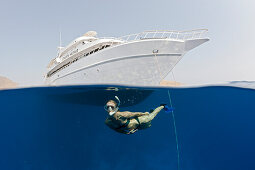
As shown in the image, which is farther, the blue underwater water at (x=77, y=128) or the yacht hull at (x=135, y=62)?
the blue underwater water at (x=77, y=128)

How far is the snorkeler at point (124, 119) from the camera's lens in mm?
2854

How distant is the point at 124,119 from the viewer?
9.71ft

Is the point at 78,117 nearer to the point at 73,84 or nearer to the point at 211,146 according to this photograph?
the point at 73,84

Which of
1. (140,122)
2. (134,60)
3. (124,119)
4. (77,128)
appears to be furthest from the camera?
(77,128)

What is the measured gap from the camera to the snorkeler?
2854mm

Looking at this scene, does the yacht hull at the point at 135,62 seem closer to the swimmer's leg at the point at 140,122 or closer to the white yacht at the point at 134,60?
the white yacht at the point at 134,60

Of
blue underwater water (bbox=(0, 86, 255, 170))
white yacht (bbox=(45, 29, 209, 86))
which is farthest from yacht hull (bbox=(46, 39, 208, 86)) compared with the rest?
blue underwater water (bbox=(0, 86, 255, 170))

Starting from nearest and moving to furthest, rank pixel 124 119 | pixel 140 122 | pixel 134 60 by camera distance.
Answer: pixel 124 119
pixel 140 122
pixel 134 60

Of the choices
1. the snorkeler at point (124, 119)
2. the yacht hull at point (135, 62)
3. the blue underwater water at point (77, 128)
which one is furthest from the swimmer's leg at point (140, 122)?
the blue underwater water at point (77, 128)

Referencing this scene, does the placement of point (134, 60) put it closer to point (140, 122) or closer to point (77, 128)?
point (140, 122)

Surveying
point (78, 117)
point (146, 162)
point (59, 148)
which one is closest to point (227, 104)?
point (146, 162)

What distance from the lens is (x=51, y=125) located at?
15648 millimetres

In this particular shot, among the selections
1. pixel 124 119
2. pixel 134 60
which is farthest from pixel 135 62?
pixel 124 119

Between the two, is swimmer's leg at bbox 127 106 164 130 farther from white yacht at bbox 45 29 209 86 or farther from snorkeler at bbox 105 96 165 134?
white yacht at bbox 45 29 209 86
